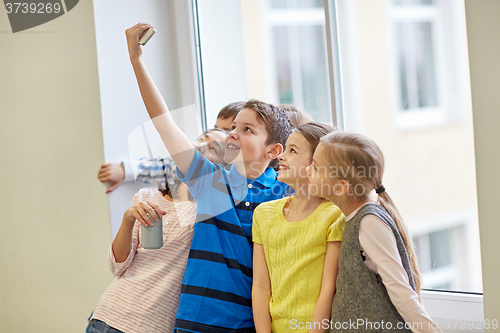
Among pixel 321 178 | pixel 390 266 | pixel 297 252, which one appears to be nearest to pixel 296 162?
pixel 321 178

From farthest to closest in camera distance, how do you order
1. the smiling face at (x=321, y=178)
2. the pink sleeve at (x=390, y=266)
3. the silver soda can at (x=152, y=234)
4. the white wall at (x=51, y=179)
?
the white wall at (x=51, y=179)
the silver soda can at (x=152, y=234)
the smiling face at (x=321, y=178)
the pink sleeve at (x=390, y=266)

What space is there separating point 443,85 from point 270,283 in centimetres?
75

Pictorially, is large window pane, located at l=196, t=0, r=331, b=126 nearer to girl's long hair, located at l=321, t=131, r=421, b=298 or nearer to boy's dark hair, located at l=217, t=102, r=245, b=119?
boy's dark hair, located at l=217, t=102, r=245, b=119

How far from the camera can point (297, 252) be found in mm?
906

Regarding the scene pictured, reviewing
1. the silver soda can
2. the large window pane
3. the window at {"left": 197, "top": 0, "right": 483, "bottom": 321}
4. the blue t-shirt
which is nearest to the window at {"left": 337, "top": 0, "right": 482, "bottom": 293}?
the window at {"left": 197, "top": 0, "right": 483, "bottom": 321}

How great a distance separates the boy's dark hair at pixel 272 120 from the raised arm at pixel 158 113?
0.20 metres

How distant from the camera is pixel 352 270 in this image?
821mm

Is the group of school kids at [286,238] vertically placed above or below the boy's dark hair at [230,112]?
below

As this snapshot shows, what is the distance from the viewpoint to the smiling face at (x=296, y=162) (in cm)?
94

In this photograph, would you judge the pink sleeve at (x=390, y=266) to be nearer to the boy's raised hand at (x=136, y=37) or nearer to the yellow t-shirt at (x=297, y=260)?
the yellow t-shirt at (x=297, y=260)

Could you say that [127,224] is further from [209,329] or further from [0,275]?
[0,275]

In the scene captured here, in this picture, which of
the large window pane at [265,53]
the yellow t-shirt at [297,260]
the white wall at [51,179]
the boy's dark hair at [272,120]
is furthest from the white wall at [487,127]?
the white wall at [51,179]

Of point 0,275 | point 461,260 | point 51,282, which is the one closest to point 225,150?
point 461,260

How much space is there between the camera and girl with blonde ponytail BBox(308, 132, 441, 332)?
0.77m
